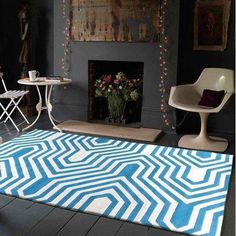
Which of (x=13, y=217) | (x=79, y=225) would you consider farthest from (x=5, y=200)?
(x=79, y=225)

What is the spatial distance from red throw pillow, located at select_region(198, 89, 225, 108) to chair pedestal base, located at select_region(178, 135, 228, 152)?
409 mm

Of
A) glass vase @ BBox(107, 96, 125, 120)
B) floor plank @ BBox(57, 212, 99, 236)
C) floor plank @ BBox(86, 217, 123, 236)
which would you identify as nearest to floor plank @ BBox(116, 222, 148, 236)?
floor plank @ BBox(86, 217, 123, 236)

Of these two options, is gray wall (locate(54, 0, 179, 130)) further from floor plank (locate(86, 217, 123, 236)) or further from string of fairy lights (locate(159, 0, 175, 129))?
floor plank (locate(86, 217, 123, 236))

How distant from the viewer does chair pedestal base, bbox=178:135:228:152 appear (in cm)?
380

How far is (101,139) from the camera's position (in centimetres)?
411

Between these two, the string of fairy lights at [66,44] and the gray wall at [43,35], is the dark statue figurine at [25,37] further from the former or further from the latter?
the string of fairy lights at [66,44]

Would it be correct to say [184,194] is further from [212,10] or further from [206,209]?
[212,10]

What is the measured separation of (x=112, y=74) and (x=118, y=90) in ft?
1.60

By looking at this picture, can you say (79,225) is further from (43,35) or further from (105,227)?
(43,35)

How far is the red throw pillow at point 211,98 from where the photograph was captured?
13.1 ft

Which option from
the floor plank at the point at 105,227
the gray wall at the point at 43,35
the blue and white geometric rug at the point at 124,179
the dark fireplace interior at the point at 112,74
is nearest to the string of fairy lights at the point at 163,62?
the dark fireplace interior at the point at 112,74

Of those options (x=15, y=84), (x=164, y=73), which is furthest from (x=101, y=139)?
(x=15, y=84)

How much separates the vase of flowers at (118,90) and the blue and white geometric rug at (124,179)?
0.73 meters

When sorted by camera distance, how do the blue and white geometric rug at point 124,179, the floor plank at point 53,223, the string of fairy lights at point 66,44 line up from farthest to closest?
1. the string of fairy lights at point 66,44
2. the blue and white geometric rug at point 124,179
3. the floor plank at point 53,223
